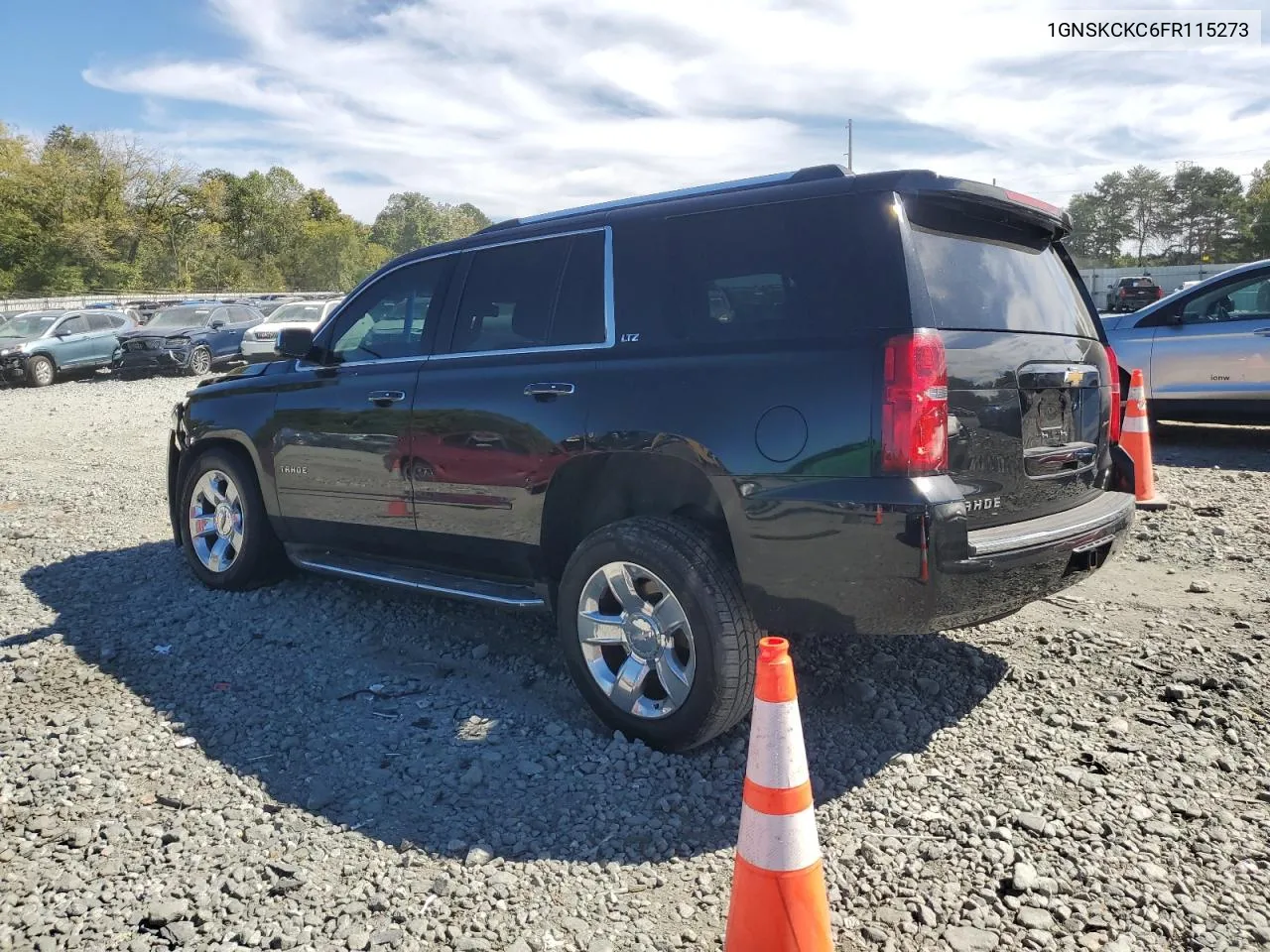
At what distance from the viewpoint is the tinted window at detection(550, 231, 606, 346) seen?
12.6 ft

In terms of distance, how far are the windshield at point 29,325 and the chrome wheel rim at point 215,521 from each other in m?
18.9

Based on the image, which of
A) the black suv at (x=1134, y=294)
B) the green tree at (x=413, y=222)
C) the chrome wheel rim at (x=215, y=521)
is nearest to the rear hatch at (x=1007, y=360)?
the chrome wheel rim at (x=215, y=521)

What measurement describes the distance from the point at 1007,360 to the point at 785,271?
798mm

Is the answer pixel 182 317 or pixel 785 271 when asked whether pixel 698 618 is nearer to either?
pixel 785 271

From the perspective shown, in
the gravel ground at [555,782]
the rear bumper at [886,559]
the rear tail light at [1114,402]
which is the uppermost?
the rear tail light at [1114,402]

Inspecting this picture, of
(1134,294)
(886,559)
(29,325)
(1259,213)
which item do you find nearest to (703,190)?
(886,559)

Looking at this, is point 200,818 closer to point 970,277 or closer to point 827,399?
point 827,399

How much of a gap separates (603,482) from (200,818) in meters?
1.78

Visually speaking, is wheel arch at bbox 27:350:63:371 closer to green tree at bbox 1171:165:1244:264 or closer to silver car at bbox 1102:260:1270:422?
silver car at bbox 1102:260:1270:422

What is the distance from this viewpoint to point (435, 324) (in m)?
4.47

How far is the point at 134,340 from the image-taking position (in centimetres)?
2220

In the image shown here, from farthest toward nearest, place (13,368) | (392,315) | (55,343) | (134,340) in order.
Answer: (134,340) → (55,343) → (13,368) → (392,315)

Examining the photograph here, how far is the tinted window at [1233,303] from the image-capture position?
888cm

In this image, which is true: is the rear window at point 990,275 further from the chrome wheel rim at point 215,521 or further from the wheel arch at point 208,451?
the chrome wheel rim at point 215,521
